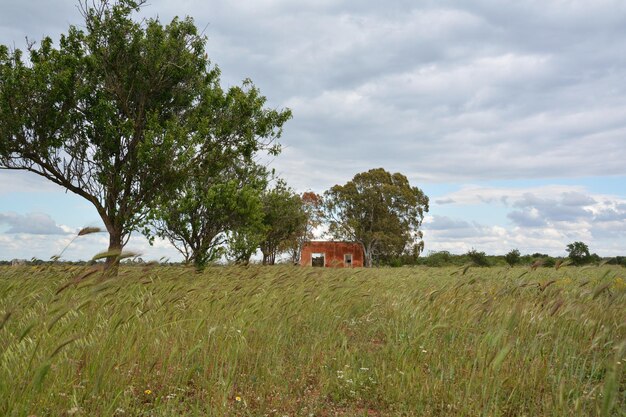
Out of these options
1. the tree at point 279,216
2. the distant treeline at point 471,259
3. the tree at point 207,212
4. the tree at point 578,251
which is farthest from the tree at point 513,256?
the tree at point 207,212

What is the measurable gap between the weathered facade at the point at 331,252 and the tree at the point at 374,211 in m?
1.49

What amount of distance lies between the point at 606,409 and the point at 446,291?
18.9 ft

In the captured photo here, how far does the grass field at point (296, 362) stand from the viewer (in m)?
4.20

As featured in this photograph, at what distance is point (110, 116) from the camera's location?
14.1m

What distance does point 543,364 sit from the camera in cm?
504

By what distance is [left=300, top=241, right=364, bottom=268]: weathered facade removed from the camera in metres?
47.1

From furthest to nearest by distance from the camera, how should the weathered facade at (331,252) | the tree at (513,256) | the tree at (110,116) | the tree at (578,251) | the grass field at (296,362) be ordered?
the weathered facade at (331,252), the tree at (513,256), the tree at (578,251), the tree at (110,116), the grass field at (296,362)

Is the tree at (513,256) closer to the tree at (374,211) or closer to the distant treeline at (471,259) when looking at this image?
the distant treeline at (471,259)

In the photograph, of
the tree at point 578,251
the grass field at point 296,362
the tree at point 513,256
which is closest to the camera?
the grass field at point 296,362

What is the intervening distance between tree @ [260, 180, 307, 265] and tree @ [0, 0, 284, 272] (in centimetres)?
1550

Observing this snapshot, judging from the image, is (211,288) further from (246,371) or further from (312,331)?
(246,371)

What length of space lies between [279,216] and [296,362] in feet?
88.6

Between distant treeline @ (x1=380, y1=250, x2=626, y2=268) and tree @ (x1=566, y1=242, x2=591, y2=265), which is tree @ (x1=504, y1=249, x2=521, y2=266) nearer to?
distant treeline @ (x1=380, y1=250, x2=626, y2=268)

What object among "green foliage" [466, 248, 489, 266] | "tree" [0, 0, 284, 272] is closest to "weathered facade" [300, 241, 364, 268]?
"green foliage" [466, 248, 489, 266]
